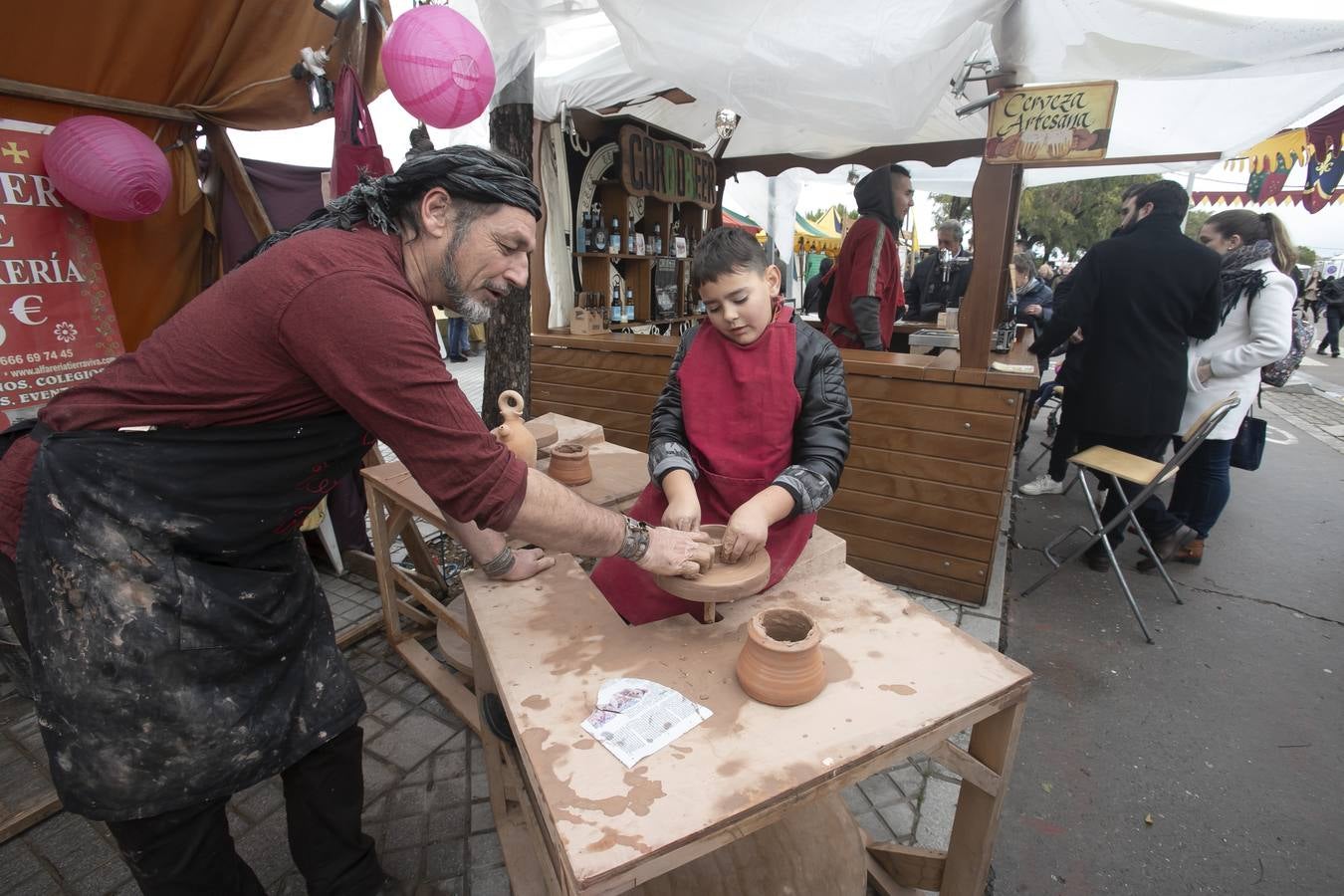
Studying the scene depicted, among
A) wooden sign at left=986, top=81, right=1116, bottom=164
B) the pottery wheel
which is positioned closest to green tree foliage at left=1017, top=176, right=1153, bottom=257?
wooden sign at left=986, top=81, right=1116, bottom=164

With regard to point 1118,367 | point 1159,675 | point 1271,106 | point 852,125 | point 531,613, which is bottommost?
point 1159,675

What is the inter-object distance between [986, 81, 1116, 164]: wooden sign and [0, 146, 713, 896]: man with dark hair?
100 inches

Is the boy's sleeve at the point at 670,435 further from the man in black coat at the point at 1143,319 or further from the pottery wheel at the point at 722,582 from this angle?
the man in black coat at the point at 1143,319

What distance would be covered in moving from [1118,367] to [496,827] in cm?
382

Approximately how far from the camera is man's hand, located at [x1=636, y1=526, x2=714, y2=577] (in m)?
1.38

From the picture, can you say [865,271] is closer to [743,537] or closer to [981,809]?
[743,537]

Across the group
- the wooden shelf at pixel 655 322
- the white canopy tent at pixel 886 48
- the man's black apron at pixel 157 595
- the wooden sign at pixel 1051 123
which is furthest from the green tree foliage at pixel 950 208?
the man's black apron at pixel 157 595

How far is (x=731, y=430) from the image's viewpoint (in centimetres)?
195

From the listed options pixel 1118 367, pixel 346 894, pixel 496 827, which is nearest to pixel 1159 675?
pixel 1118 367

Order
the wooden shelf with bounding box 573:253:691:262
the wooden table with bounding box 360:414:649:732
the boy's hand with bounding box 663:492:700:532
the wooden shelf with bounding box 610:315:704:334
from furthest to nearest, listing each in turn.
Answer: the wooden shelf with bounding box 610:315:704:334, the wooden shelf with bounding box 573:253:691:262, the wooden table with bounding box 360:414:649:732, the boy's hand with bounding box 663:492:700:532

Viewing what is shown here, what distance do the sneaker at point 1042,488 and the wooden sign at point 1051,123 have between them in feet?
9.84

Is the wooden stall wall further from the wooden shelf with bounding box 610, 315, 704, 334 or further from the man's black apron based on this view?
the man's black apron

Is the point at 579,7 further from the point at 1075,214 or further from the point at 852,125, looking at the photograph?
the point at 1075,214

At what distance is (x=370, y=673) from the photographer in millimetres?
2832
